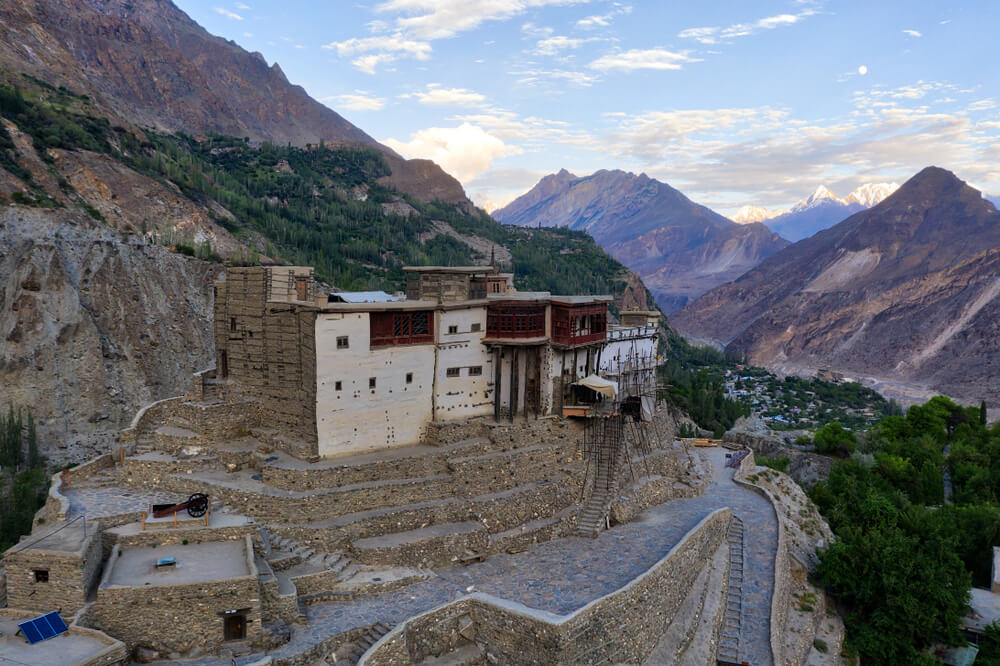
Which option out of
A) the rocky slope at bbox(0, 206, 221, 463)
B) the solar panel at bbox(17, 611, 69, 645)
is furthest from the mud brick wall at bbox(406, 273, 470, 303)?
the rocky slope at bbox(0, 206, 221, 463)

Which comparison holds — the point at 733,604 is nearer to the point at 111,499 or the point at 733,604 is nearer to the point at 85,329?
the point at 111,499

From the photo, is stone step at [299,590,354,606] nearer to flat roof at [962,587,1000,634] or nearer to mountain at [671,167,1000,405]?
flat roof at [962,587,1000,634]

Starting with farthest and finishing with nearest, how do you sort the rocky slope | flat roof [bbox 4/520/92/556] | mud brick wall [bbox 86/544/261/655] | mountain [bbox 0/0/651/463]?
mountain [bbox 0/0/651/463] → the rocky slope → flat roof [bbox 4/520/92/556] → mud brick wall [bbox 86/544/261/655]

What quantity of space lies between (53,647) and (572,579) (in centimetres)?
1289

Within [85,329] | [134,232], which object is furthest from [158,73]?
[85,329]

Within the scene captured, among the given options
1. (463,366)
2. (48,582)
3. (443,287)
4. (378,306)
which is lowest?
(48,582)

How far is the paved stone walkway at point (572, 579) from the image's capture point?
668 inches

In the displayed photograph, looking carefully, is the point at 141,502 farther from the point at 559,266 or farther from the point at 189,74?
the point at 189,74

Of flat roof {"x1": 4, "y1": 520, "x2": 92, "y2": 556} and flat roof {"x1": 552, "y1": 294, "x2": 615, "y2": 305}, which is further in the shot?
flat roof {"x1": 552, "y1": 294, "x2": 615, "y2": 305}

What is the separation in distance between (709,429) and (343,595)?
4653 cm

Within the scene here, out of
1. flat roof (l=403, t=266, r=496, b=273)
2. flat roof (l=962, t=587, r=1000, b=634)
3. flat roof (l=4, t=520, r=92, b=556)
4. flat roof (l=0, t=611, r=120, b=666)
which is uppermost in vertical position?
flat roof (l=403, t=266, r=496, b=273)

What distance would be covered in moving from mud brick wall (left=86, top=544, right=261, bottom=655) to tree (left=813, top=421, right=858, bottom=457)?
42.7 metres

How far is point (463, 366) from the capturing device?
81.1 feet

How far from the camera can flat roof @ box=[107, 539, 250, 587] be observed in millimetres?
15344
